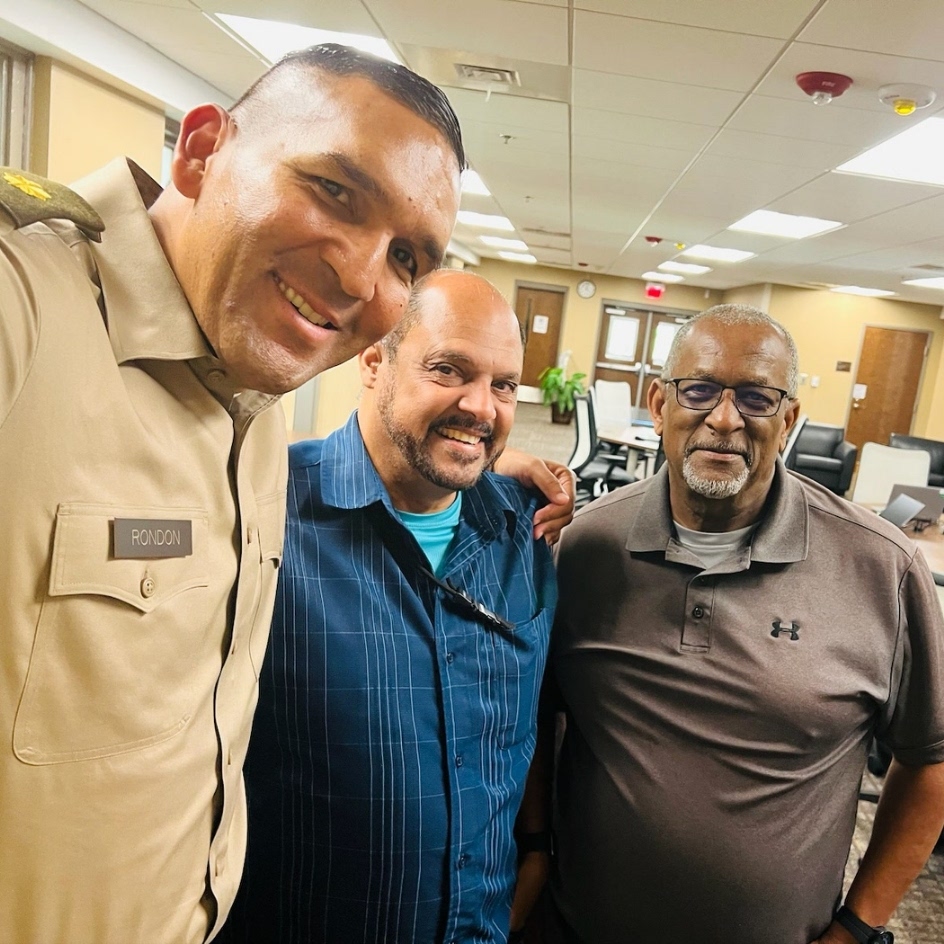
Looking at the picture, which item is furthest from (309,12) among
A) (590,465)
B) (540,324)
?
(540,324)

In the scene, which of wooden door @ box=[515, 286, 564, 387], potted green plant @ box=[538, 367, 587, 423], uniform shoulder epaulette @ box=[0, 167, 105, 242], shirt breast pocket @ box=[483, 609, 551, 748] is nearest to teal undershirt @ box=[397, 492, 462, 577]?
shirt breast pocket @ box=[483, 609, 551, 748]

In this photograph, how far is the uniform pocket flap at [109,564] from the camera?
65cm

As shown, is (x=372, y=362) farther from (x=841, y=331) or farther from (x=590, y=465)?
(x=841, y=331)

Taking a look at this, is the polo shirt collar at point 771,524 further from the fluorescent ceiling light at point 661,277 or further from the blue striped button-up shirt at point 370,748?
the fluorescent ceiling light at point 661,277

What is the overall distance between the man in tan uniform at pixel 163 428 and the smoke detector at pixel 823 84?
2.75m

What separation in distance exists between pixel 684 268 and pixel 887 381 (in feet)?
12.8

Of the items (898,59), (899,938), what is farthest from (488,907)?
(898,59)

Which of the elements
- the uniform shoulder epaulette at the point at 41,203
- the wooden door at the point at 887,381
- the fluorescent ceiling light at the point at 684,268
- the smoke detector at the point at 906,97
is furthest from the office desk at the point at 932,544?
the wooden door at the point at 887,381

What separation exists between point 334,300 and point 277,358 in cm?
9

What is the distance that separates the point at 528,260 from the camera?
1363 centimetres

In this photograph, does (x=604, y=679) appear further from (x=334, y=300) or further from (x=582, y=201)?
(x=582, y=201)

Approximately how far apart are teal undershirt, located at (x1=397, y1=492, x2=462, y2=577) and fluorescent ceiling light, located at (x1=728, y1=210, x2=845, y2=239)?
5.55 metres

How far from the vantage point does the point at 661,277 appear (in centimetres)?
1312

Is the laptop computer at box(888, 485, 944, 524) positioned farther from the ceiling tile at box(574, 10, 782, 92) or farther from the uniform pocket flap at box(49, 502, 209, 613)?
the uniform pocket flap at box(49, 502, 209, 613)
